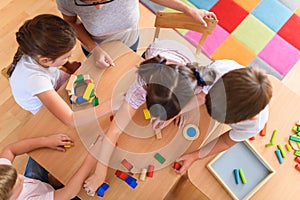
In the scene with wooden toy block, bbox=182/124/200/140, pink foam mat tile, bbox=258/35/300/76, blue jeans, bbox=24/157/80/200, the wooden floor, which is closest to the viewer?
wooden toy block, bbox=182/124/200/140

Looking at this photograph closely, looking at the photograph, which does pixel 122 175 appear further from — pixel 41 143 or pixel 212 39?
pixel 212 39

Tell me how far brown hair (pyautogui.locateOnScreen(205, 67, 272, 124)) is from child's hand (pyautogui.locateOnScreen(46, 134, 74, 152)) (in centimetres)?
52

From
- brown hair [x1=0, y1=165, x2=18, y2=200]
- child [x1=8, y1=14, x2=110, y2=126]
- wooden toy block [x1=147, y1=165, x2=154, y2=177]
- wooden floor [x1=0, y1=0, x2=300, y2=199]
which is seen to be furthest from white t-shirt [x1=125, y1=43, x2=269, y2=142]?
wooden floor [x1=0, y1=0, x2=300, y2=199]

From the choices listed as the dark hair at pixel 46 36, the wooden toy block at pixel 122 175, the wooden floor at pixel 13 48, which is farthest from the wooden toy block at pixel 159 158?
the wooden floor at pixel 13 48

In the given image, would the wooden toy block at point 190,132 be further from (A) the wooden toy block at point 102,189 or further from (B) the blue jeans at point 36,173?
(B) the blue jeans at point 36,173

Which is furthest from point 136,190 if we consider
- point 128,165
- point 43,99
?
point 43,99

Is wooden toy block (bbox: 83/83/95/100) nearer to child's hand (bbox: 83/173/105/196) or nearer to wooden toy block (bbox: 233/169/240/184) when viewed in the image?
child's hand (bbox: 83/173/105/196)

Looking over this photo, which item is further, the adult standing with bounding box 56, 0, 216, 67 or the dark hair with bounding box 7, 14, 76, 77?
the adult standing with bounding box 56, 0, 216, 67

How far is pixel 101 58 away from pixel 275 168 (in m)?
0.74

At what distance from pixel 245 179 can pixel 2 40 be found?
5.13 ft

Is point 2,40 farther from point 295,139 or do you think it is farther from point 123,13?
point 295,139

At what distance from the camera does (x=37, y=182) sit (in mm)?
1210

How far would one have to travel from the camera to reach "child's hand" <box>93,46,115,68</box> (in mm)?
1281

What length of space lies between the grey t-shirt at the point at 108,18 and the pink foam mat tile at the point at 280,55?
2.93 feet
